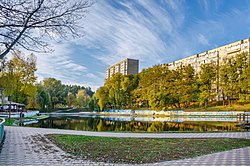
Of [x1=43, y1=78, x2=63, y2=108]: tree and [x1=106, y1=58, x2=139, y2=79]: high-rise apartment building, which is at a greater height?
[x1=106, y1=58, x2=139, y2=79]: high-rise apartment building

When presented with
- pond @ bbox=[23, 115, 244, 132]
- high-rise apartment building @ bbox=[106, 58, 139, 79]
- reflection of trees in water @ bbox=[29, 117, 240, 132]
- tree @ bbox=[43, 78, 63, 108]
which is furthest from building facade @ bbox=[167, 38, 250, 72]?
tree @ bbox=[43, 78, 63, 108]

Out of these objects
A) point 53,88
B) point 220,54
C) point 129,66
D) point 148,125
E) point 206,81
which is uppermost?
point 129,66

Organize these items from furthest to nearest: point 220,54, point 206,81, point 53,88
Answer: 1. point 53,88
2. point 220,54
3. point 206,81

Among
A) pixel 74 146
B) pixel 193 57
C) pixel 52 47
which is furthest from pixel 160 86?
pixel 52 47

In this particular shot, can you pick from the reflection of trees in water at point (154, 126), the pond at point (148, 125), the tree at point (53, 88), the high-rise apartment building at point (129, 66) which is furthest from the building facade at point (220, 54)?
the tree at point (53, 88)

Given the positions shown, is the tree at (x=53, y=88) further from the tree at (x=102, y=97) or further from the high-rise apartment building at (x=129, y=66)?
the high-rise apartment building at (x=129, y=66)

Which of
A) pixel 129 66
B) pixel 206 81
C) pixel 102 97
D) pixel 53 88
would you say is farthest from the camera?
pixel 129 66

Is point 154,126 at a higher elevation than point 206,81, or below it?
below

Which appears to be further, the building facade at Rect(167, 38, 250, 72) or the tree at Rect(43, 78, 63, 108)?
the tree at Rect(43, 78, 63, 108)

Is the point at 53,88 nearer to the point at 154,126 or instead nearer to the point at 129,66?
the point at 129,66

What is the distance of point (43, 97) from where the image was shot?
45.4 meters

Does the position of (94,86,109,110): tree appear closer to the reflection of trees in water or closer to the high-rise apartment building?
the reflection of trees in water

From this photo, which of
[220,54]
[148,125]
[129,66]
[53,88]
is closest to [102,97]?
[53,88]

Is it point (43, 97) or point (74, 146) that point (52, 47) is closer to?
point (74, 146)
